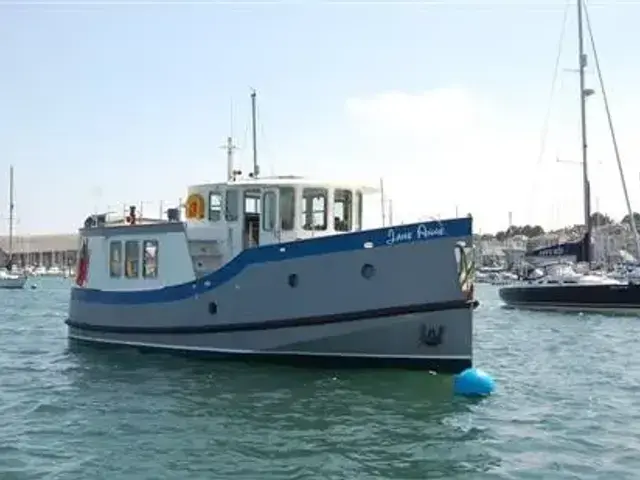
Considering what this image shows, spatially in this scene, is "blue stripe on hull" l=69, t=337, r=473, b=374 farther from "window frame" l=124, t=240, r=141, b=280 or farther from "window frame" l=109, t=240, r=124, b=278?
"window frame" l=109, t=240, r=124, b=278

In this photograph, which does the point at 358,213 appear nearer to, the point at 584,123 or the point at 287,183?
the point at 287,183

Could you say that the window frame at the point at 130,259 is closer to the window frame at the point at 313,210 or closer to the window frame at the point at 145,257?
the window frame at the point at 145,257

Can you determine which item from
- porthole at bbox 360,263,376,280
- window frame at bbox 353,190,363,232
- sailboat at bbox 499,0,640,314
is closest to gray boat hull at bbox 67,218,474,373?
porthole at bbox 360,263,376,280

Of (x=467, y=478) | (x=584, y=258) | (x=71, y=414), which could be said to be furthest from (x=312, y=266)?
(x=584, y=258)

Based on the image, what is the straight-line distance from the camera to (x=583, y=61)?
37000 millimetres

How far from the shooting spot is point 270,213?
16109 millimetres

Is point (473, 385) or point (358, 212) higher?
point (358, 212)

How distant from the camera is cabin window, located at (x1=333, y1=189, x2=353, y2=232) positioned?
1658 cm

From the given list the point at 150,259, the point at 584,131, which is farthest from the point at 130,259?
the point at 584,131

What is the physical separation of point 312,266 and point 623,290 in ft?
65.9

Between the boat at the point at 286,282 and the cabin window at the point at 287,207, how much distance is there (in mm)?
19

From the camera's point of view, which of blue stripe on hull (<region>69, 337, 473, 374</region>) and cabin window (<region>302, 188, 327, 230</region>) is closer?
blue stripe on hull (<region>69, 337, 473, 374</region>)

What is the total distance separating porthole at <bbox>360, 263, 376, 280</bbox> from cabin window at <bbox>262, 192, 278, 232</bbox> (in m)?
2.64

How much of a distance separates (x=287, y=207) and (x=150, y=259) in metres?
3.05
